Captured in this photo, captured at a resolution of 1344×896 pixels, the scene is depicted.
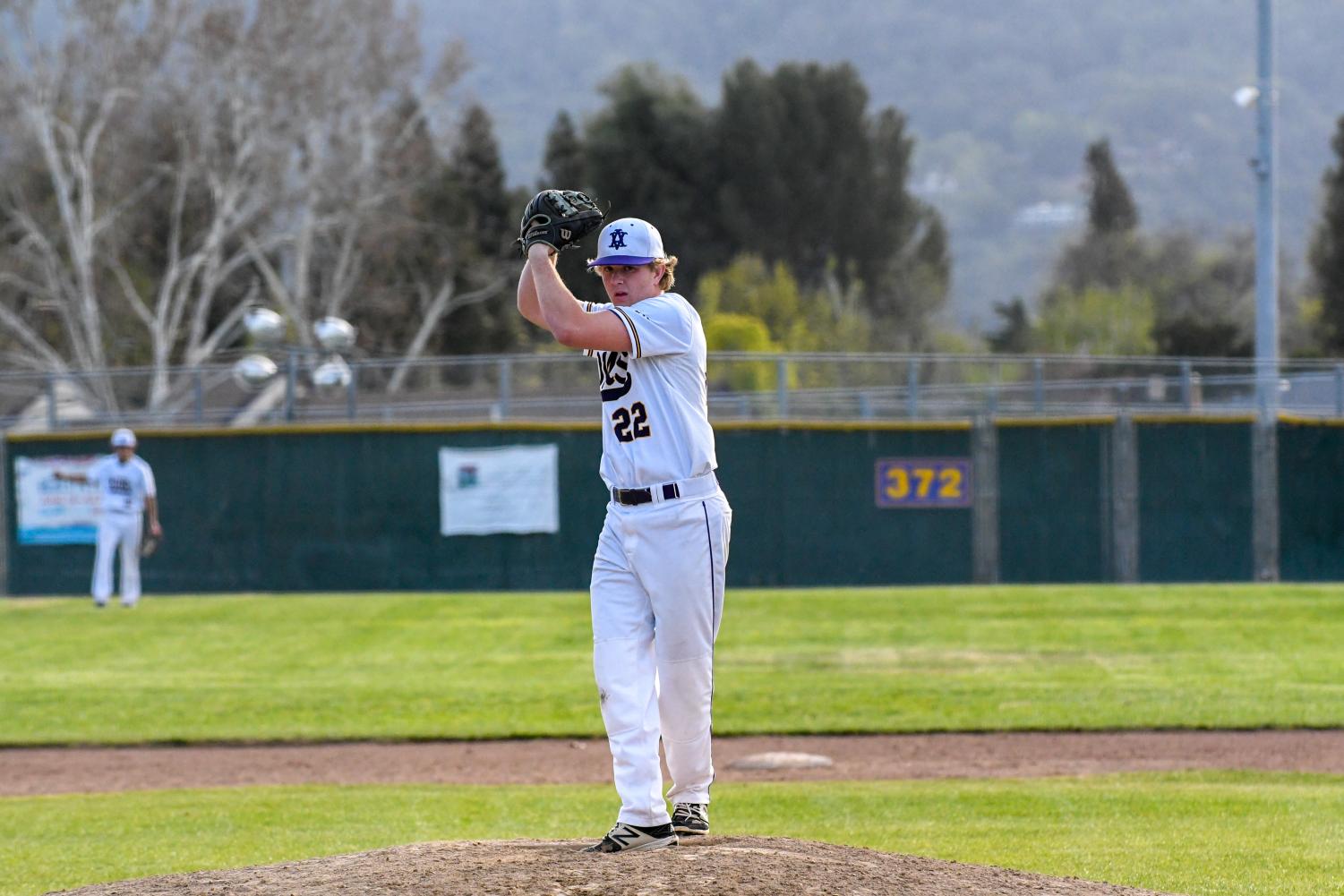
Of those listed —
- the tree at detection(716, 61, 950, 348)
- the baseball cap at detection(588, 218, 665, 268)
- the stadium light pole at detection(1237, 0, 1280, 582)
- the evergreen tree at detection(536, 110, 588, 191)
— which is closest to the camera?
the baseball cap at detection(588, 218, 665, 268)

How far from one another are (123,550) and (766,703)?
909 cm

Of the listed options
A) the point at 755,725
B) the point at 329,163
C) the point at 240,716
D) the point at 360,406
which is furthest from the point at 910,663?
the point at 329,163

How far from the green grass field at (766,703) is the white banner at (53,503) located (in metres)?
1.49

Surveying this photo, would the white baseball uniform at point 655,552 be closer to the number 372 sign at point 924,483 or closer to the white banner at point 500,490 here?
the white banner at point 500,490

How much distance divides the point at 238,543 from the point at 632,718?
16914 millimetres

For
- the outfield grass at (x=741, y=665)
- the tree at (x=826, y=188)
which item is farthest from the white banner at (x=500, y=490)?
the tree at (x=826, y=188)

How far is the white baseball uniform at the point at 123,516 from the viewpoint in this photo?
1802 cm

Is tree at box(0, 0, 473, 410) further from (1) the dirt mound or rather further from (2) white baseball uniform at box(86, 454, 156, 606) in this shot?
(1) the dirt mound

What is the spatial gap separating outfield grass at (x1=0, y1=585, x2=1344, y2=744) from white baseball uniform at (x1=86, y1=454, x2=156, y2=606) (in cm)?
34

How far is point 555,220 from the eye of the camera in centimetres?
560

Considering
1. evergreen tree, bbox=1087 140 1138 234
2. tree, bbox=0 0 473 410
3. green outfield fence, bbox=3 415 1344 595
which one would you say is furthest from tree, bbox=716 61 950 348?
green outfield fence, bbox=3 415 1344 595

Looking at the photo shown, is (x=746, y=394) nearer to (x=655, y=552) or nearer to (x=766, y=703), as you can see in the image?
(x=766, y=703)

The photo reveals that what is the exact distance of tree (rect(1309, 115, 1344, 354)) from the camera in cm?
5253

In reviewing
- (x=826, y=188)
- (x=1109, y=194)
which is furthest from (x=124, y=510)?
(x=1109, y=194)
